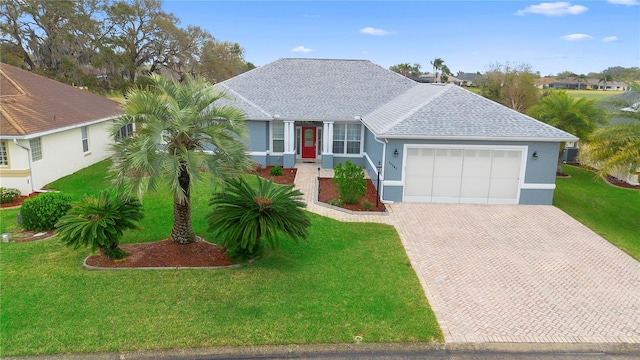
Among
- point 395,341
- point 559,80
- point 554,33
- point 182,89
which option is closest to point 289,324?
point 395,341

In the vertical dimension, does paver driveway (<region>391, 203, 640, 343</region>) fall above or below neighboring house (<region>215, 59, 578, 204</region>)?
below

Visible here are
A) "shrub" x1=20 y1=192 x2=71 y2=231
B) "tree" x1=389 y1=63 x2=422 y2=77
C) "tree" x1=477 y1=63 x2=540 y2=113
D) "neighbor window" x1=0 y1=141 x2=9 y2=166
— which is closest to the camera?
"shrub" x1=20 y1=192 x2=71 y2=231

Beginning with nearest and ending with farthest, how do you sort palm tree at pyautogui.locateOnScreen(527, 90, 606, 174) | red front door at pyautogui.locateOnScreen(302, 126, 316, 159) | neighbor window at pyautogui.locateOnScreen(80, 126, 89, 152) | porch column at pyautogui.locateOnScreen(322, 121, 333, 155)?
palm tree at pyautogui.locateOnScreen(527, 90, 606, 174) < neighbor window at pyautogui.locateOnScreen(80, 126, 89, 152) < porch column at pyautogui.locateOnScreen(322, 121, 333, 155) < red front door at pyautogui.locateOnScreen(302, 126, 316, 159)

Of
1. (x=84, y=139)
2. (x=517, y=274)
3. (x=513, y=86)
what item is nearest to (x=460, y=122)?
(x=517, y=274)

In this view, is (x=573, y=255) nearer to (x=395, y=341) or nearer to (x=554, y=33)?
(x=395, y=341)

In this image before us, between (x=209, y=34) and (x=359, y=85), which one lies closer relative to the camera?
(x=359, y=85)

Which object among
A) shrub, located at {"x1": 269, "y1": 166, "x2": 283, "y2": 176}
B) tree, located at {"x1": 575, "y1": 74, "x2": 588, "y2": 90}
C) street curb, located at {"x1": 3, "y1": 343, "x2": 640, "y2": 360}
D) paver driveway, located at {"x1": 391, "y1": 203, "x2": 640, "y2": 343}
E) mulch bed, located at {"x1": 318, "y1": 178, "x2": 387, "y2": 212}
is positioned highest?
tree, located at {"x1": 575, "y1": 74, "x2": 588, "y2": 90}

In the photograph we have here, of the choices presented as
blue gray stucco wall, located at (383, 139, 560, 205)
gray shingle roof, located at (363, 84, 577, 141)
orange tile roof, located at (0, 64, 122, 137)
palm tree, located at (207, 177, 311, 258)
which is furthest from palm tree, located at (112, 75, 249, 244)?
orange tile roof, located at (0, 64, 122, 137)

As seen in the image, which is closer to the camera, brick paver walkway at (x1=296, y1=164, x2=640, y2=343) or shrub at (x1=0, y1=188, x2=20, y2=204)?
brick paver walkway at (x1=296, y1=164, x2=640, y2=343)

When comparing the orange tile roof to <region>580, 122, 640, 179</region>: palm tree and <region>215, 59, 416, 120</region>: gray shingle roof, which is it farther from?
<region>580, 122, 640, 179</region>: palm tree
